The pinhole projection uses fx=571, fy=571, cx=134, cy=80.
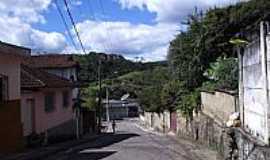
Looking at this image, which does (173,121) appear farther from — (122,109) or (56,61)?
(122,109)

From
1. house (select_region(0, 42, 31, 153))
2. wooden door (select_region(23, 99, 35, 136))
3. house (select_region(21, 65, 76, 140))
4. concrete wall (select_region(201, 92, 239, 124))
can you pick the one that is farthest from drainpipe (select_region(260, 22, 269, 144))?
wooden door (select_region(23, 99, 35, 136))

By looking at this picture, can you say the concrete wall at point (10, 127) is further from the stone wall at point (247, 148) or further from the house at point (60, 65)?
the house at point (60, 65)

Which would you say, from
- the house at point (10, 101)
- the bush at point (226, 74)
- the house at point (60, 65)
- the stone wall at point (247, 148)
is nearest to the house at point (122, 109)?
the house at point (60, 65)

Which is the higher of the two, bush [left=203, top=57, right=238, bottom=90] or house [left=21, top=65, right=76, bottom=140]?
bush [left=203, top=57, right=238, bottom=90]

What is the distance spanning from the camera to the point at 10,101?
2345 cm

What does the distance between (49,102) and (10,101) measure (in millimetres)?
11089

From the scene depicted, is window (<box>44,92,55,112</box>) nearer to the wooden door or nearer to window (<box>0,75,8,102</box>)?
the wooden door

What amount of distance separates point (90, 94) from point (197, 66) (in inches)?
2349

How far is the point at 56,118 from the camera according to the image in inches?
1444

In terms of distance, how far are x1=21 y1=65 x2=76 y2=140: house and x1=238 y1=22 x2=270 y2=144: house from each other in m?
14.1

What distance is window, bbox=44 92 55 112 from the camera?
Answer: 33.5 metres

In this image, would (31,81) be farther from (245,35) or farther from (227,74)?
(245,35)

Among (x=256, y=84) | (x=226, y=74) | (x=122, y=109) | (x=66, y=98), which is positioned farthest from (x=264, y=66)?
(x=122, y=109)

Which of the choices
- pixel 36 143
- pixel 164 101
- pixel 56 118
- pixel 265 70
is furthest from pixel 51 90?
pixel 265 70
